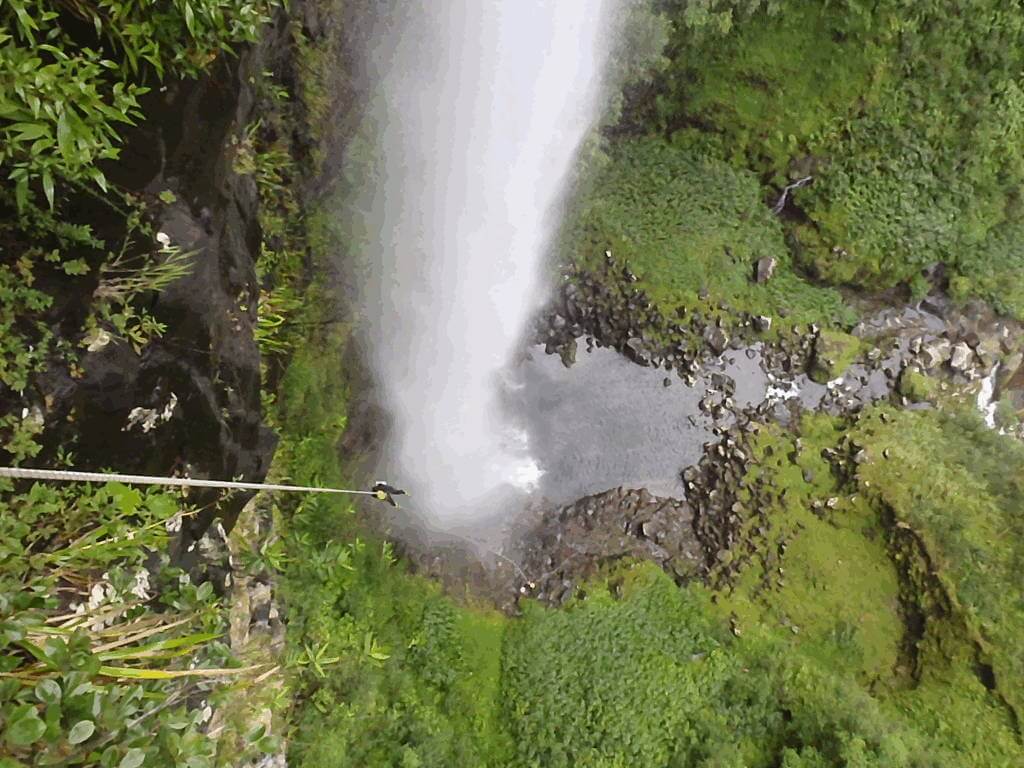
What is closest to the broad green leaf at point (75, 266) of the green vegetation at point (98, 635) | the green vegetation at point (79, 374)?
the green vegetation at point (79, 374)

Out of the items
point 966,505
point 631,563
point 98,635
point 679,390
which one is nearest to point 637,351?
point 679,390

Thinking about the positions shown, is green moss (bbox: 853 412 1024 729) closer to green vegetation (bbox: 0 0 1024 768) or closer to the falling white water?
green vegetation (bbox: 0 0 1024 768)

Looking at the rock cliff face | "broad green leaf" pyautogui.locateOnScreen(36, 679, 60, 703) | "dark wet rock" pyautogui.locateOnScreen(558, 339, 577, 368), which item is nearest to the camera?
"broad green leaf" pyautogui.locateOnScreen(36, 679, 60, 703)

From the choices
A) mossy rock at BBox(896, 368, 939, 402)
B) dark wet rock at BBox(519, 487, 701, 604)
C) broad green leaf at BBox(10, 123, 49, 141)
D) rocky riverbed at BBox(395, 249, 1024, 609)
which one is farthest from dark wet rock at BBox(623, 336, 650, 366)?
broad green leaf at BBox(10, 123, 49, 141)

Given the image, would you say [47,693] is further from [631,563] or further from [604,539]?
[604,539]

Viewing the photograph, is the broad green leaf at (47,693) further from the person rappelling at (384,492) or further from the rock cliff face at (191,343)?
the person rappelling at (384,492)

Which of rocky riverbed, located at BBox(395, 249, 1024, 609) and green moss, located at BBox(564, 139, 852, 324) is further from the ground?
green moss, located at BBox(564, 139, 852, 324)
